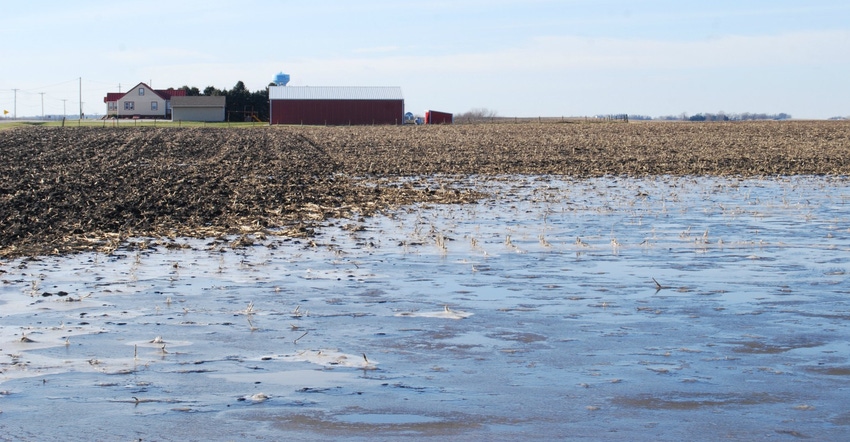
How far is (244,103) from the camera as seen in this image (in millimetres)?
119938

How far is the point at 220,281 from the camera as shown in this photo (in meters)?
12.5

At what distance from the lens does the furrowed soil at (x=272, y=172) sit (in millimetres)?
17781

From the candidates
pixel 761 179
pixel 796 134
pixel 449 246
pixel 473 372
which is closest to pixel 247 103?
pixel 796 134

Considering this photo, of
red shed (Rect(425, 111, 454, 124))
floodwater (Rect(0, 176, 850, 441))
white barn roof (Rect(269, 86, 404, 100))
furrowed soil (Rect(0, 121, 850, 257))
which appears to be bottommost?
floodwater (Rect(0, 176, 850, 441))

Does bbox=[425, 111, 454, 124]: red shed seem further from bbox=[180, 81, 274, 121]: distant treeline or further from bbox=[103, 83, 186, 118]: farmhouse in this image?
bbox=[103, 83, 186, 118]: farmhouse

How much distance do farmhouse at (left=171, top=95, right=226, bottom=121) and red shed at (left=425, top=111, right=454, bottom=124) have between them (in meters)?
27.7

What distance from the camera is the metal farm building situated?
9938 centimetres

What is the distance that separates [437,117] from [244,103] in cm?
2741

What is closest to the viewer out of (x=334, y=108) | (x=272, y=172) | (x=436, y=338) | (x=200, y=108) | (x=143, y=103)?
(x=436, y=338)

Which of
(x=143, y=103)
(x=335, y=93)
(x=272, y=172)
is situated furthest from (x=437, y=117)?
(x=272, y=172)

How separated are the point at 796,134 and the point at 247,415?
63984 millimetres

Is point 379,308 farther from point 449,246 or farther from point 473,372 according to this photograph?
point 449,246

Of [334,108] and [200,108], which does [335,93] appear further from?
[200,108]

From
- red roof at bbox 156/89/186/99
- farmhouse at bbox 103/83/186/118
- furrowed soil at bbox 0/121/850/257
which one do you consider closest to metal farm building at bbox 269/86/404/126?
red roof at bbox 156/89/186/99
